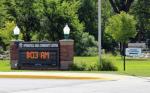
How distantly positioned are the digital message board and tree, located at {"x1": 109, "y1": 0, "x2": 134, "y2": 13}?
4302 cm

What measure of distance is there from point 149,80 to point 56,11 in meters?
39.0

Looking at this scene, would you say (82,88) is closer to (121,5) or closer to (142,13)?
(121,5)

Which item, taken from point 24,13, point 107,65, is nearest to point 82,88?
point 107,65

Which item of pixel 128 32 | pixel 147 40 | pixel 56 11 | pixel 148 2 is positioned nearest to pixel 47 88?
pixel 128 32

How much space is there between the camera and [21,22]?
61125mm

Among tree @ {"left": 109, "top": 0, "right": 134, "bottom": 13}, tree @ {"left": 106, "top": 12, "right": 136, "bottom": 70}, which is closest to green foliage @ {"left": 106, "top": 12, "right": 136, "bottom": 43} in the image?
tree @ {"left": 106, "top": 12, "right": 136, "bottom": 70}

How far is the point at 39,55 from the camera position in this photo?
3177 cm

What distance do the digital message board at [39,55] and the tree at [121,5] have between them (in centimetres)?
4302

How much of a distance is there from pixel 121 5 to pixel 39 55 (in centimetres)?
4491

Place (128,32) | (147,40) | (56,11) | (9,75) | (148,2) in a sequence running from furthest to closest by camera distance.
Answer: (147,40) → (148,2) → (56,11) → (128,32) → (9,75)

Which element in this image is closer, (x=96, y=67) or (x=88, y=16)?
(x=96, y=67)

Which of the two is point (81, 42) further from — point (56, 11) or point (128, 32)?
point (128, 32)

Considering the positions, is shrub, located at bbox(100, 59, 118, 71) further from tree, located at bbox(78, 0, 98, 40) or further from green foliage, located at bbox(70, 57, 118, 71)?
tree, located at bbox(78, 0, 98, 40)

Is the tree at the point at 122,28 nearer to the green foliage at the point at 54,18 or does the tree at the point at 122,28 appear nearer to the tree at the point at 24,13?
the green foliage at the point at 54,18
